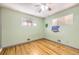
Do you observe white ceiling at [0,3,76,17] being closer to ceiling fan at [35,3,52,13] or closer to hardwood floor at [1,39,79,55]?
ceiling fan at [35,3,52,13]

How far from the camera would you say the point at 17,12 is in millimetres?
1673

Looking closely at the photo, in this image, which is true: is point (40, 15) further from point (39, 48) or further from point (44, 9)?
point (39, 48)

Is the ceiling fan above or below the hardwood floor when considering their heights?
above

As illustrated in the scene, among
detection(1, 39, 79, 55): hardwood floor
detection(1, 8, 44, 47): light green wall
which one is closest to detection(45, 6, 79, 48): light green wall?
detection(1, 39, 79, 55): hardwood floor

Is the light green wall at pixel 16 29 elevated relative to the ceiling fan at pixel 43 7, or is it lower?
lower

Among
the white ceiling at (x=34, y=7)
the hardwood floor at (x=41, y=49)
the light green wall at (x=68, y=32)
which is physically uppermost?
the white ceiling at (x=34, y=7)

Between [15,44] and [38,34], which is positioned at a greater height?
[38,34]

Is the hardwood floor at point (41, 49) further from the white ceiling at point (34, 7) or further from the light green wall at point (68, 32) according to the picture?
the white ceiling at point (34, 7)

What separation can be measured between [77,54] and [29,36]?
3.20 ft

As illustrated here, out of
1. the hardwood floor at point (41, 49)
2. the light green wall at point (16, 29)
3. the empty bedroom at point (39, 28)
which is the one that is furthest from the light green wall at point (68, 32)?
the light green wall at point (16, 29)

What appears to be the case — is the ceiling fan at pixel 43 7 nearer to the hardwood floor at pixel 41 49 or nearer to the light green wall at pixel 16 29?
the light green wall at pixel 16 29

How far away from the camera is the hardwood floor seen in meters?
1.65

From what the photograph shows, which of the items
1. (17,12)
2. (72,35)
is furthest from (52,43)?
(17,12)

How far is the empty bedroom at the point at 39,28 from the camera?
1640mm
